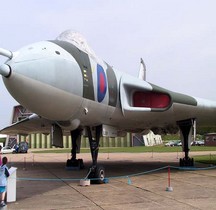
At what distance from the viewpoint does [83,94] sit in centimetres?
816

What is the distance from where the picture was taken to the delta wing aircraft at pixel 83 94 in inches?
266

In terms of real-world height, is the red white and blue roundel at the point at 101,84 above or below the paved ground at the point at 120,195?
above

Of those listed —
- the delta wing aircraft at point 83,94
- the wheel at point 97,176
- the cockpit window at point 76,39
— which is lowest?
the wheel at point 97,176

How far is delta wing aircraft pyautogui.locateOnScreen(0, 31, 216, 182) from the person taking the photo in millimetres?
6766

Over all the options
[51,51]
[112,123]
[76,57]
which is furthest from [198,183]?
[51,51]

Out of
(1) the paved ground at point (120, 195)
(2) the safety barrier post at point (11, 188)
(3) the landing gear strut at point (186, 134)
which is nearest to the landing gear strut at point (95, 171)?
(1) the paved ground at point (120, 195)

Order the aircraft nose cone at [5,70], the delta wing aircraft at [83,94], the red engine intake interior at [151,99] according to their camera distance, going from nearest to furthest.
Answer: the aircraft nose cone at [5,70] → the delta wing aircraft at [83,94] → the red engine intake interior at [151,99]

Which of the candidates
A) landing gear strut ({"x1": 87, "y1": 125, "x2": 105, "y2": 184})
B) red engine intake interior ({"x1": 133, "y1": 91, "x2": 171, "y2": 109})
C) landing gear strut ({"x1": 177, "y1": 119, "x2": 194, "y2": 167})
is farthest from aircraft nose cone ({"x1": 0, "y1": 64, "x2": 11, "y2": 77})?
landing gear strut ({"x1": 177, "y1": 119, "x2": 194, "y2": 167})

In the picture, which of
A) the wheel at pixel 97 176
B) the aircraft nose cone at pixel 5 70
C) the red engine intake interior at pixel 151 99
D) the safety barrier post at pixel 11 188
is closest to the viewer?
the aircraft nose cone at pixel 5 70

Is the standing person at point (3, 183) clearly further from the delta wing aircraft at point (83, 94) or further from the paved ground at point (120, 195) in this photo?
the delta wing aircraft at point (83, 94)

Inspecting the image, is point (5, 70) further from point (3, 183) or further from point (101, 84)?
point (101, 84)

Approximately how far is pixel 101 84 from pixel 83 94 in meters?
0.96

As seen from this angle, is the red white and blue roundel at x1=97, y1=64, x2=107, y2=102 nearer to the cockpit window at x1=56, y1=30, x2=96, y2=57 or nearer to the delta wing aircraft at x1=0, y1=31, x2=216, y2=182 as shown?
the delta wing aircraft at x1=0, y1=31, x2=216, y2=182

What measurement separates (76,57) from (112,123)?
125 inches
